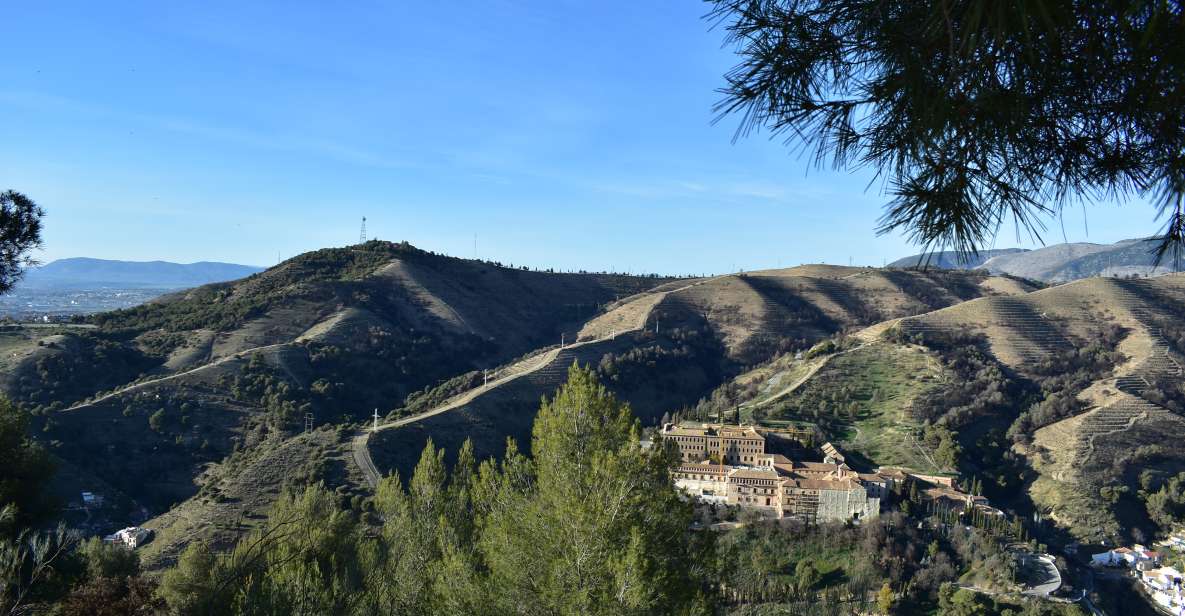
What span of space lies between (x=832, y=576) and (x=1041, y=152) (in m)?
22.7

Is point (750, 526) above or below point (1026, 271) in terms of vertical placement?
below

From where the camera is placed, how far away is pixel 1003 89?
142 inches

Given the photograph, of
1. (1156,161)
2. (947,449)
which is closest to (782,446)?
(947,449)

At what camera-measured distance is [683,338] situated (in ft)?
177

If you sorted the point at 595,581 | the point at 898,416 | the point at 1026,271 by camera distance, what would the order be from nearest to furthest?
1. the point at 595,581
2. the point at 898,416
3. the point at 1026,271

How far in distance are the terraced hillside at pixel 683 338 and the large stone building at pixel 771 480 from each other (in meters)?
8.49

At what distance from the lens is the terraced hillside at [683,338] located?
3330 centimetres

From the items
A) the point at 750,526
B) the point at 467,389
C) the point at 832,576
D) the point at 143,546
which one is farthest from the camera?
the point at 467,389

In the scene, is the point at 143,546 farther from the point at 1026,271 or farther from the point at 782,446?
the point at 1026,271

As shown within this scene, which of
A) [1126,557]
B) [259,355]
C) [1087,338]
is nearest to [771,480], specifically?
[1126,557]

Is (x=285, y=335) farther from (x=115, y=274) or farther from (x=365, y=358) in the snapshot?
(x=115, y=274)

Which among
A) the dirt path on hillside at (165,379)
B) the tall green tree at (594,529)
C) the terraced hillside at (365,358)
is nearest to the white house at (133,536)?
the terraced hillside at (365,358)

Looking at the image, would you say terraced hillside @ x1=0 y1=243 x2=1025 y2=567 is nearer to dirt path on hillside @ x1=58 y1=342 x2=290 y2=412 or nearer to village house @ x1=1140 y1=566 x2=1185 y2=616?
dirt path on hillside @ x1=58 y1=342 x2=290 y2=412

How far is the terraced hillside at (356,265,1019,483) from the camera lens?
3330 centimetres
